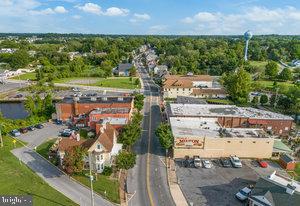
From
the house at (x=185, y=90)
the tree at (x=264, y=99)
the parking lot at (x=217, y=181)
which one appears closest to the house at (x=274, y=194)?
the parking lot at (x=217, y=181)

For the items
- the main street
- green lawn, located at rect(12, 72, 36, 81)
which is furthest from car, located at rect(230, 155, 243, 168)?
green lawn, located at rect(12, 72, 36, 81)

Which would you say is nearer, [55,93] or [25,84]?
[55,93]

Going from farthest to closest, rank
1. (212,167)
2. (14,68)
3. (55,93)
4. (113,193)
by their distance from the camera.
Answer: (14,68), (55,93), (212,167), (113,193)

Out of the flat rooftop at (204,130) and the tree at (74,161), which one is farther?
the flat rooftop at (204,130)

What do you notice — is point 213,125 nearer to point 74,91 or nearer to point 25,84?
point 74,91

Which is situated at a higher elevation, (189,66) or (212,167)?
(189,66)

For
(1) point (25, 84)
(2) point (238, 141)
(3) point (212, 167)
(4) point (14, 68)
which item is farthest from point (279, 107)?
(4) point (14, 68)

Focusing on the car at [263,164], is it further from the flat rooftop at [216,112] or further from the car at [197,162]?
the flat rooftop at [216,112]
